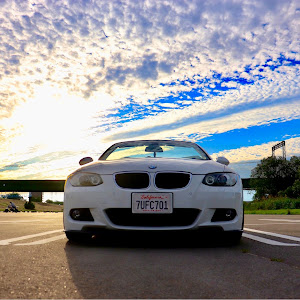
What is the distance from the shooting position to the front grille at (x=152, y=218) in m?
4.16

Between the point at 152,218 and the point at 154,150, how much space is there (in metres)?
1.99

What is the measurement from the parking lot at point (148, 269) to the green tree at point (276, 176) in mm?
68489

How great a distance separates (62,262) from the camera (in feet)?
10.5

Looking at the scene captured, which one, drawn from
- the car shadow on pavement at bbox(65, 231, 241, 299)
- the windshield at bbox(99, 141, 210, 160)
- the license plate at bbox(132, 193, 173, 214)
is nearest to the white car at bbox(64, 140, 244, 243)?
the license plate at bbox(132, 193, 173, 214)

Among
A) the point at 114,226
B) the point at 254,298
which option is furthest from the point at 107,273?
the point at 114,226

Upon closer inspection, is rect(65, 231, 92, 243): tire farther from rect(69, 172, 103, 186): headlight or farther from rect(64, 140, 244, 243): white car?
rect(69, 172, 103, 186): headlight

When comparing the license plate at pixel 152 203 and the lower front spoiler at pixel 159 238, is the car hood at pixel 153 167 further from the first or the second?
the lower front spoiler at pixel 159 238

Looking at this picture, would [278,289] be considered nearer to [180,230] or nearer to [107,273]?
[107,273]

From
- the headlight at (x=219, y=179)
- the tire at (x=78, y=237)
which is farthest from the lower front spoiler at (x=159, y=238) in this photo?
the headlight at (x=219, y=179)

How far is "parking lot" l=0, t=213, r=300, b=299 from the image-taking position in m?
2.24

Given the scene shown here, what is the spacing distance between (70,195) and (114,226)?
66 cm

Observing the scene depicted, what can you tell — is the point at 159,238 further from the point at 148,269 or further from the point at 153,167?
the point at 148,269

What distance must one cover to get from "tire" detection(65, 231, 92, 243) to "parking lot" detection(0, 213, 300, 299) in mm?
121

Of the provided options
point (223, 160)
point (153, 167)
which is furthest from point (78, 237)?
point (223, 160)
